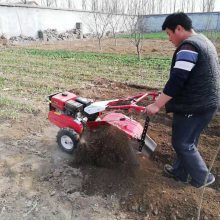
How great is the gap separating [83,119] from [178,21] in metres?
1.81

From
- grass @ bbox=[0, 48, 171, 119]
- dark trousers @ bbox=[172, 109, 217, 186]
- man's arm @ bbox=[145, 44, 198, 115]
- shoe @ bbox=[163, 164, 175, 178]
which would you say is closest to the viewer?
man's arm @ bbox=[145, 44, 198, 115]

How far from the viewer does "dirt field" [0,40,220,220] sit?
294cm

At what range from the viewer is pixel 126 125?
3.51 m

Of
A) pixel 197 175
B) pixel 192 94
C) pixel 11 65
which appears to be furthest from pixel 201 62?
pixel 11 65

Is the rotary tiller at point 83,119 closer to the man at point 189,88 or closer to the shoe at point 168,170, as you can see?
the shoe at point 168,170

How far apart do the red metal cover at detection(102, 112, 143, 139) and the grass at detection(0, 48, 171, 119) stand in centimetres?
243

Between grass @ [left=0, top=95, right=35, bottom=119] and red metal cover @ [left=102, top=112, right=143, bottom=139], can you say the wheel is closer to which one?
red metal cover @ [left=102, top=112, right=143, bottom=139]

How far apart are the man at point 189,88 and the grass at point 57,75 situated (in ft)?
11.2

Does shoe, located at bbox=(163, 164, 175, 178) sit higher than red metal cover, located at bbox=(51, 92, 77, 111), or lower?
lower

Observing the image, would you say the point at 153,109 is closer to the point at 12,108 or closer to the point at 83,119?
the point at 83,119

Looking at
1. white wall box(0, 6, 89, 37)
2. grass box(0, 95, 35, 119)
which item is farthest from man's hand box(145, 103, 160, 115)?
white wall box(0, 6, 89, 37)

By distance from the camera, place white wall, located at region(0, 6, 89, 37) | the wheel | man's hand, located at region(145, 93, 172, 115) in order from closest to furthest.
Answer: man's hand, located at region(145, 93, 172, 115) → the wheel → white wall, located at region(0, 6, 89, 37)

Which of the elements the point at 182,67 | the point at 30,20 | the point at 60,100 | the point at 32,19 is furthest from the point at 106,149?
the point at 32,19

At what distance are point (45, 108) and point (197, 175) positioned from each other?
11.8 feet
